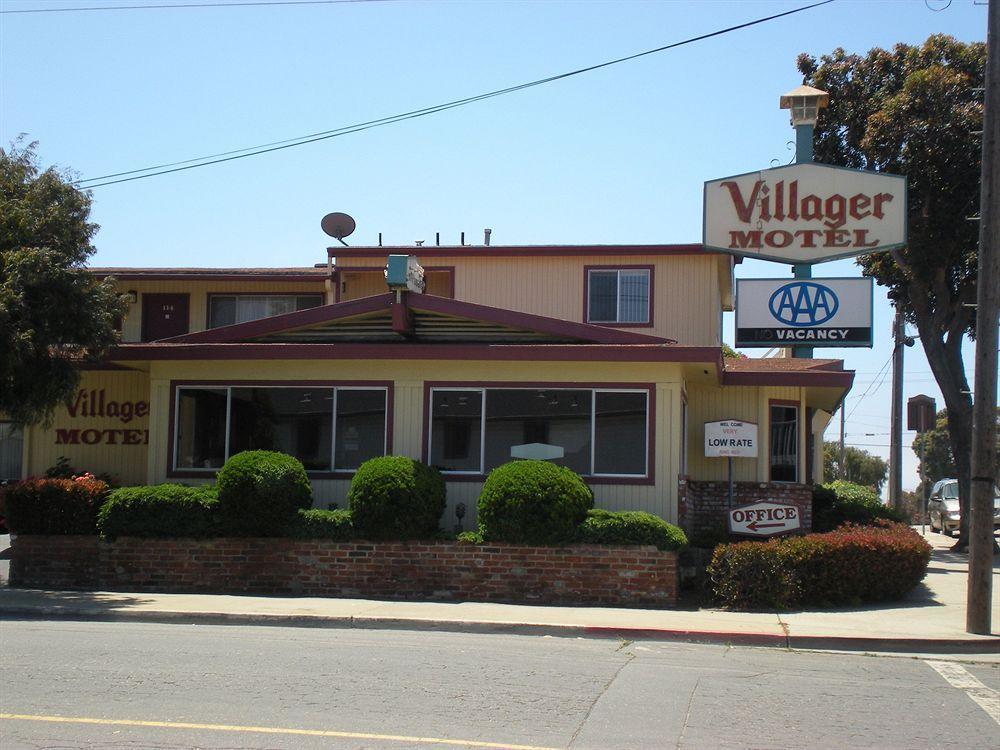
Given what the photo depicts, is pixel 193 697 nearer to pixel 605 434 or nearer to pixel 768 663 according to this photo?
pixel 768 663

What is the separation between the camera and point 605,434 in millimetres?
16625

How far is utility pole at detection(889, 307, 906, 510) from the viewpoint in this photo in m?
32.4

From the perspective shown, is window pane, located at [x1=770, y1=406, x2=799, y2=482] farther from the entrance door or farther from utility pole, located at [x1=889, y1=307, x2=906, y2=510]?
the entrance door

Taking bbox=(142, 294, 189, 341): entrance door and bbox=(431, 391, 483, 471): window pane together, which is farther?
bbox=(142, 294, 189, 341): entrance door

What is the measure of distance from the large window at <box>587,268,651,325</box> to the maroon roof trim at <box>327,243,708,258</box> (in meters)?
0.46

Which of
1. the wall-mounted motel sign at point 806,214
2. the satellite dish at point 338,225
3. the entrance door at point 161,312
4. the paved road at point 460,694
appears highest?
the satellite dish at point 338,225

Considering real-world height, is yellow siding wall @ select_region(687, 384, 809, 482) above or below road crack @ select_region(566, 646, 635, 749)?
above

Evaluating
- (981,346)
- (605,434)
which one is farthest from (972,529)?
(605,434)

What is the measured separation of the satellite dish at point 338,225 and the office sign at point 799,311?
1159 cm

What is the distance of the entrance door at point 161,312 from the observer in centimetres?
2533

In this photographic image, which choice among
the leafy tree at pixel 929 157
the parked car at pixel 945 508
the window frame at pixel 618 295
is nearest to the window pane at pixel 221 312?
the window frame at pixel 618 295

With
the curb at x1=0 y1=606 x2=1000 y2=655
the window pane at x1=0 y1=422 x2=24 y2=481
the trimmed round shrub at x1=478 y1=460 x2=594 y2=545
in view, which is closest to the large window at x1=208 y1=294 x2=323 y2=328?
the window pane at x1=0 y1=422 x2=24 y2=481

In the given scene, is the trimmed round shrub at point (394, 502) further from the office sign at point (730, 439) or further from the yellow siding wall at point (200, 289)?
the yellow siding wall at point (200, 289)

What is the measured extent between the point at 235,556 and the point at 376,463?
2528mm
